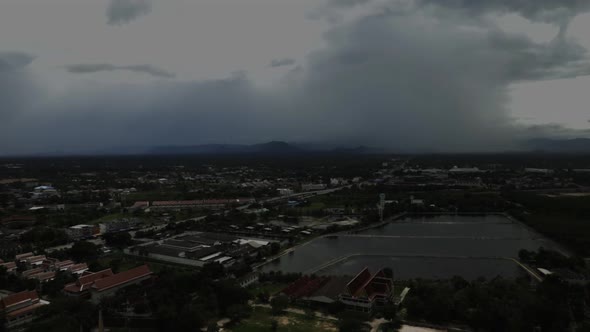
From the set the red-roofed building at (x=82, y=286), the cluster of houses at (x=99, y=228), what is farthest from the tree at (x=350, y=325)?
the cluster of houses at (x=99, y=228)

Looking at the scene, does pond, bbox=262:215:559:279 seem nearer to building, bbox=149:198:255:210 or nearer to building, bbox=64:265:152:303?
building, bbox=64:265:152:303

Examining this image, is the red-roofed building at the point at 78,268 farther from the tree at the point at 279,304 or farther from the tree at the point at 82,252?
the tree at the point at 279,304

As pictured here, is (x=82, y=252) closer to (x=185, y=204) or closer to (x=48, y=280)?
(x=48, y=280)

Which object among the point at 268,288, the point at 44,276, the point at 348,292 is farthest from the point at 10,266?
the point at 348,292

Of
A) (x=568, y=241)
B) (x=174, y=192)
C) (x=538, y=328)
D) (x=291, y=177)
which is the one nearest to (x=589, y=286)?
(x=538, y=328)

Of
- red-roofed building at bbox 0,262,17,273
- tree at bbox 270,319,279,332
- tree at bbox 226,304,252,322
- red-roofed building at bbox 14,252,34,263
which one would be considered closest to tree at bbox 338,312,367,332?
tree at bbox 270,319,279,332

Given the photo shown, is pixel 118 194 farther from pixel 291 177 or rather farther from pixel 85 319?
pixel 85 319
